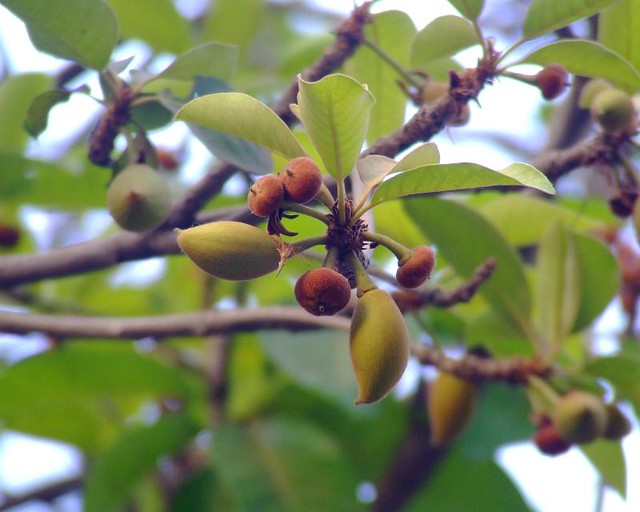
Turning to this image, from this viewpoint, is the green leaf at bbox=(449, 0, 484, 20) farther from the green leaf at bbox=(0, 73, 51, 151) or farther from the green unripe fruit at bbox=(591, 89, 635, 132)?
the green leaf at bbox=(0, 73, 51, 151)

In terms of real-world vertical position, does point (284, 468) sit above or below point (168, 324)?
below

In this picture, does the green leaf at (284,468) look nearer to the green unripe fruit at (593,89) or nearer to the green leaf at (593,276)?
the green leaf at (593,276)

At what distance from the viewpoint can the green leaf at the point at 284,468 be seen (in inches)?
53.6

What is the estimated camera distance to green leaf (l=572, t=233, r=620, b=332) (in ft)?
3.85

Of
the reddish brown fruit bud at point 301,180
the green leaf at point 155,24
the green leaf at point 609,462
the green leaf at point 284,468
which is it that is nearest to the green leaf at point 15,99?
the green leaf at point 155,24

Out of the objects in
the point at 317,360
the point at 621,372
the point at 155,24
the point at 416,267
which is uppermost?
the point at 416,267

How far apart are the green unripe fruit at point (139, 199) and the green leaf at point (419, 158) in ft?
0.88

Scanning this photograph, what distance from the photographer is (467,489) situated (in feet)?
4.89

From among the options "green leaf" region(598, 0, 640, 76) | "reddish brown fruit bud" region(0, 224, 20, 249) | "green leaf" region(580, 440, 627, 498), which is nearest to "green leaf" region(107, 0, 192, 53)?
"reddish brown fruit bud" region(0, 224, 20, 249)

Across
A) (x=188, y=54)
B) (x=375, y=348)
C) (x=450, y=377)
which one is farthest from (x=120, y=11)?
(x=375, y=348)

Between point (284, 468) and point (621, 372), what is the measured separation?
0.58m

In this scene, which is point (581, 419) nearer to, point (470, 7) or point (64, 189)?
point (470, 7)

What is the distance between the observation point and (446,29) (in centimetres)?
95

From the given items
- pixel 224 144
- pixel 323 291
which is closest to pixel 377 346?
pixel 323 291
